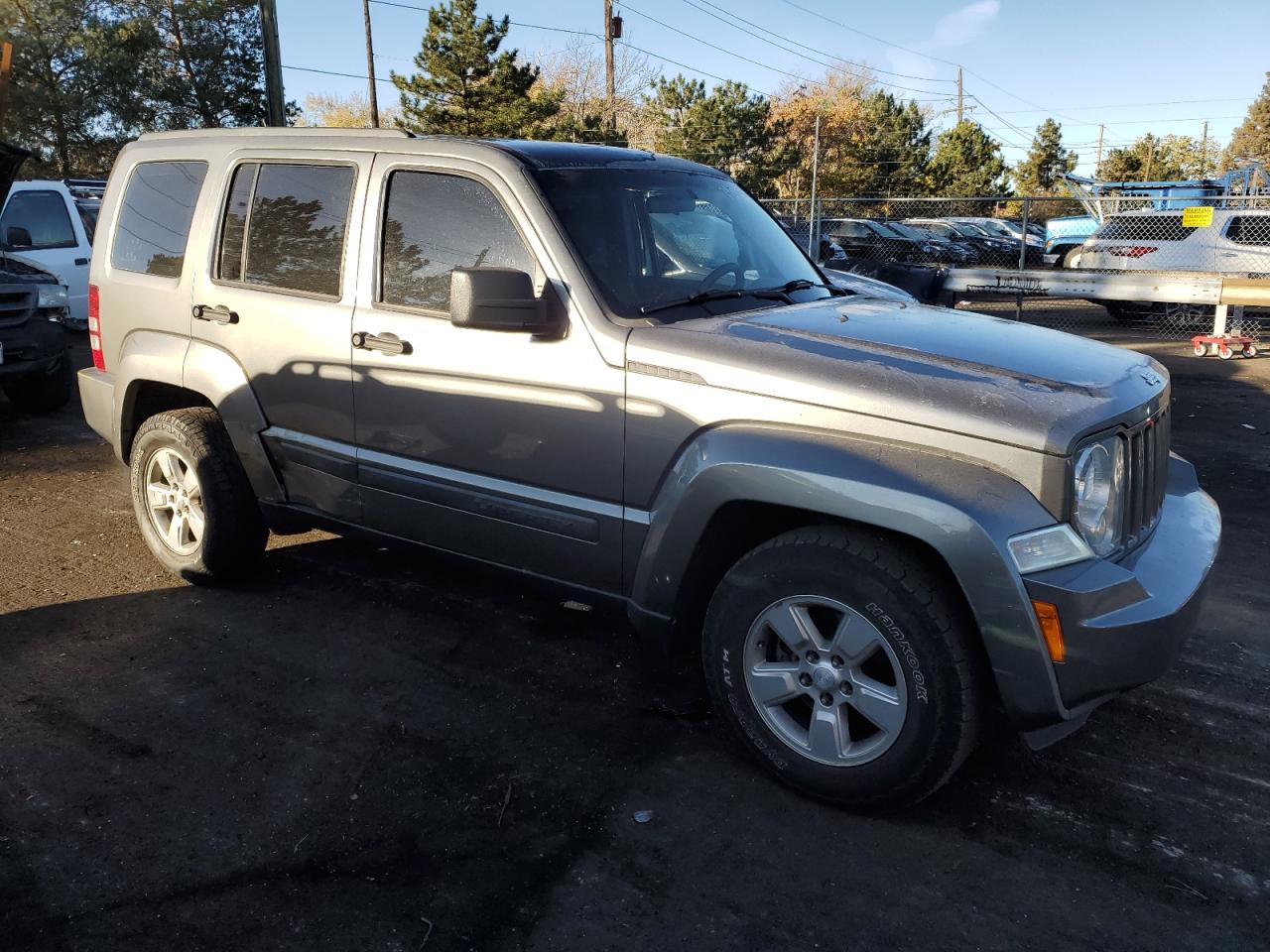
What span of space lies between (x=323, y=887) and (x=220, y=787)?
0.67m

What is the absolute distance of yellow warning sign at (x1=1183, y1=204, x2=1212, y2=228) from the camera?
1425 centimetres

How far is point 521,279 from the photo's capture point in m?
3.20

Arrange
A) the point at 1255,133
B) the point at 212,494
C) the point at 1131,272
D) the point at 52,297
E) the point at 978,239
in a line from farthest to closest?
the point at 1255,133 → the point at 978,239 → the point at 1131,272 → the point at 52,297 → the point at 212,494

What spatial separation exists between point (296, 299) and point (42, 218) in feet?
34.0

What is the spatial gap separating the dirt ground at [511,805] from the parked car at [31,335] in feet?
13.5

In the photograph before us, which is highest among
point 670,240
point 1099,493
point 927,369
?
point 670,240

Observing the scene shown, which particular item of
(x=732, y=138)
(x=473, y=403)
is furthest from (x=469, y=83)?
(x=473, y=403)

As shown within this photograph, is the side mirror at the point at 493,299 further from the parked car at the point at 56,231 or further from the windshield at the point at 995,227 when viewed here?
the windshield at the point at 995,227

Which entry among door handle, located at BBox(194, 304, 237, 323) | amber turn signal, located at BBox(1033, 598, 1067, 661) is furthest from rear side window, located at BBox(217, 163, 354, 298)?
amber turn signal, located at BBox(1033, 598, 1067, 661)

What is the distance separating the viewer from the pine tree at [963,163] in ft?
156

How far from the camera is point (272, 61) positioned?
1603 centimetres

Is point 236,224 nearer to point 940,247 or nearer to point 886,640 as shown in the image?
point 886,640

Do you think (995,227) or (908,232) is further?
(995,227)

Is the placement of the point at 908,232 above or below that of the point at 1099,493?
above
